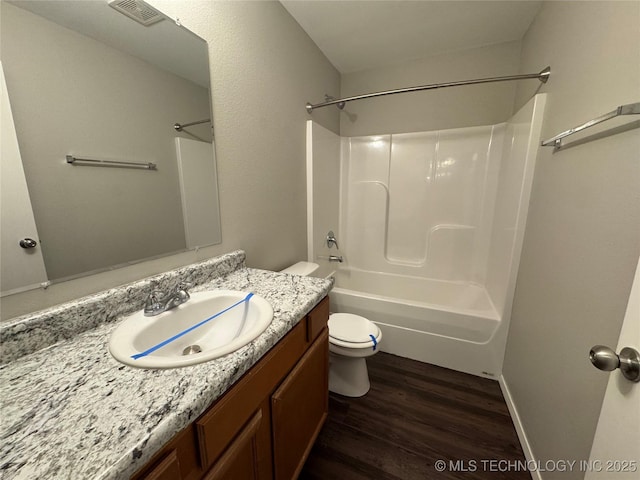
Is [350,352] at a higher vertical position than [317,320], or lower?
lower

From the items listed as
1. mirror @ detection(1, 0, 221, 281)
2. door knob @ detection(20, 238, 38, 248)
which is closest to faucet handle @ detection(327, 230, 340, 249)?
mirror @ detection(1, 0, 221, 281)

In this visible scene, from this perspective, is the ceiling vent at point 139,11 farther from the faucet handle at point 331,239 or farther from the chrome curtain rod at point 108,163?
the faucet handle at point 331,239

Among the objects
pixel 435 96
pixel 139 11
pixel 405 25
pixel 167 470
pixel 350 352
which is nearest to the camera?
pixel 167 470

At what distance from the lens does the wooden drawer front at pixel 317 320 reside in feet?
3.30

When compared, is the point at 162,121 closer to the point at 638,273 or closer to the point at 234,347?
the point at 234,347

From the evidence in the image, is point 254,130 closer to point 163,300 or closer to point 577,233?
point 163,300

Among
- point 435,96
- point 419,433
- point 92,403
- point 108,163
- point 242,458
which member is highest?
point 435,96

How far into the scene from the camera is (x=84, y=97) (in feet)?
2.49

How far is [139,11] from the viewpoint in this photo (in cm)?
89

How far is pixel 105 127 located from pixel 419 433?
2002 mm

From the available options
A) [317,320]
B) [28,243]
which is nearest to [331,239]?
[317,320]

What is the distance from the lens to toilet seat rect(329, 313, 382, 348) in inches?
59.8

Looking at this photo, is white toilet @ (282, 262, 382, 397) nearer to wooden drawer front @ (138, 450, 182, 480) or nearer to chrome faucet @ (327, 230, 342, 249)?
chrome faucet @ (327, 230, 342, 249)

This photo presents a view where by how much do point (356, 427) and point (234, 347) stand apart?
1.18 m
